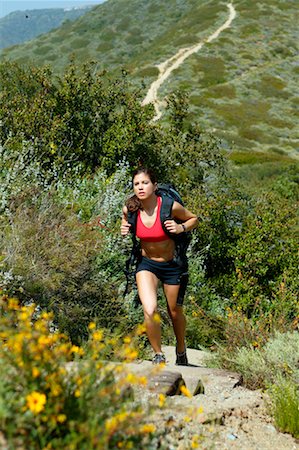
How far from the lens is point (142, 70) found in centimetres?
5272

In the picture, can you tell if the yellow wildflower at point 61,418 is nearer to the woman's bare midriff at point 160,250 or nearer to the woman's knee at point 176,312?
the woman's bare midriff at point 160,250

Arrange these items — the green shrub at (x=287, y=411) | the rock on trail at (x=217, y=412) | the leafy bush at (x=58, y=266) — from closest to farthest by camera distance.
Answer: the rock on trail at (x=217, y=412) < the green shrub at (x=287, y=411) < the leafy bush at (x=58, y=266)

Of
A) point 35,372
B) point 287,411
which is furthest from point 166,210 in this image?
point 35,372

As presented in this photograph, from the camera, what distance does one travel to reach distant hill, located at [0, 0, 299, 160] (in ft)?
130

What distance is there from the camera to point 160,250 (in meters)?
4.76

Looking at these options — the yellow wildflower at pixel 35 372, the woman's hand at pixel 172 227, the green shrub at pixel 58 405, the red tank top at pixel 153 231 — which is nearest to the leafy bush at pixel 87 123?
the red tank top at pixel 153 231

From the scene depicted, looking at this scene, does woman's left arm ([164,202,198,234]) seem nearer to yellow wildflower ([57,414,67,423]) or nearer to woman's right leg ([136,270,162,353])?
woman's right leg ([136,270,162,353])

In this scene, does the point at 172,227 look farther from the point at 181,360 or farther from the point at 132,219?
the point at 181,360

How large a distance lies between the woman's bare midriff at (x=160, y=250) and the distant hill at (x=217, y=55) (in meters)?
20.9

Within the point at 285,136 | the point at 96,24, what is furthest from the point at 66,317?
the point at 96,24

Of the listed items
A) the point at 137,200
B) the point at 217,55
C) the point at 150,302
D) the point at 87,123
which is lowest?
the point at 217,55

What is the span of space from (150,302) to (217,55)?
55225 mm

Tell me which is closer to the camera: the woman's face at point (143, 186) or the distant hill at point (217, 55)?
the woman's face at point (143, 186)

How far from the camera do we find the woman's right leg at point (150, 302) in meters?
4.58
